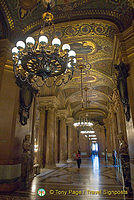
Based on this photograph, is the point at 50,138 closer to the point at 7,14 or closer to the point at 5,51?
the point at 5,51

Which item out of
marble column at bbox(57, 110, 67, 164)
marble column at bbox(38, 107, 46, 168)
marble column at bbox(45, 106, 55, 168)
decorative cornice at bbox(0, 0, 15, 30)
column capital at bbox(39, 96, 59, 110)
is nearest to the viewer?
decorative cornice at bbox(0, 0, 15, 30)

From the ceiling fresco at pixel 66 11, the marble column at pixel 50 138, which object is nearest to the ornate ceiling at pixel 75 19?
the ceiling fresco at pixel 66 11

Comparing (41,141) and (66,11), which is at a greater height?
(66,11)

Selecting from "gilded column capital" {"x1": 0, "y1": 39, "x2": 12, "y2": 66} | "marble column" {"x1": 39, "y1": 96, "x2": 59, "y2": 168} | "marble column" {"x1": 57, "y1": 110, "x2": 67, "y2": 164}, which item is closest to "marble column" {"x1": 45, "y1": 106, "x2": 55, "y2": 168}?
"marble column" {"x1": 39, "y1": 96, "x2": 59, "y2": 168}

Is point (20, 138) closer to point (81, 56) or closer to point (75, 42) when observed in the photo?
point (75, 42)

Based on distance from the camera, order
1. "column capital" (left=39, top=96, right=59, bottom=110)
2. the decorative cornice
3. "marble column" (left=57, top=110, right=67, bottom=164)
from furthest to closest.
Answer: "marble column" (left=57, top=110, right=67, bottom=164)
"column capital" (left=39, top=96, right=59, bottom=110)
the decorative cornice

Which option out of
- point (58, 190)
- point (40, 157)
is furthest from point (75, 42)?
point (40, 157)

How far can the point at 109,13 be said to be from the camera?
511 centimetres

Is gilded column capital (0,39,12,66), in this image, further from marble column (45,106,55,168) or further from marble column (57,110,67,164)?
marble column (57,110,67,164)

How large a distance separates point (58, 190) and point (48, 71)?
3355 mm

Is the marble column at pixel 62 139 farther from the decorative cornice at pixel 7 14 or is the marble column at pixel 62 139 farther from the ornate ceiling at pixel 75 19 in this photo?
the decorative cornice at pixel 7 14

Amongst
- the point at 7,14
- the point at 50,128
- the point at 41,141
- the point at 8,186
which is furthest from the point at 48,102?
the point at 8,186

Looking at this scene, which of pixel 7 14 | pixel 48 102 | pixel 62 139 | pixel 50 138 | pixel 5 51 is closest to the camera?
pixel 7 14

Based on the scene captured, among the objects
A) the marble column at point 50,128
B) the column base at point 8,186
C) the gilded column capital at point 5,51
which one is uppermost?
the gilded column capital at point 5,51
